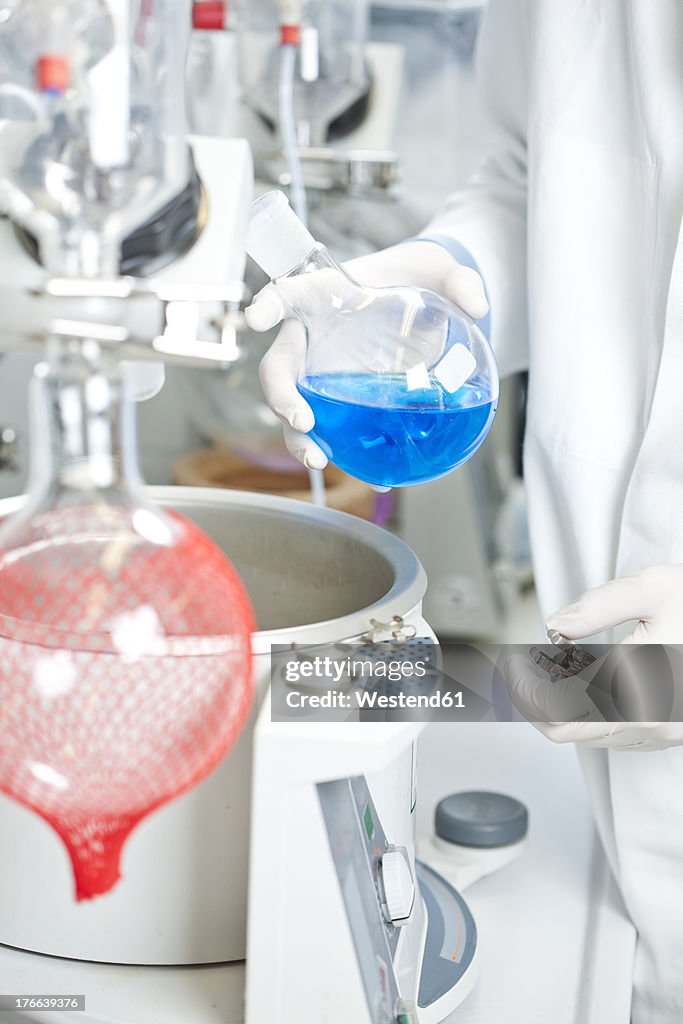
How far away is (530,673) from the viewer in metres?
0.81

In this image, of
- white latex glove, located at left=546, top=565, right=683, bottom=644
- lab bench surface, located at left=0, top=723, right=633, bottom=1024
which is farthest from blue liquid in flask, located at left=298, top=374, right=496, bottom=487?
lab bench surface, located at left=0, top=723, right=633, bottom=1024

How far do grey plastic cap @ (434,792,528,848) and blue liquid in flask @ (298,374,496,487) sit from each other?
16.1 inches

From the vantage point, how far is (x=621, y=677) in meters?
0.78

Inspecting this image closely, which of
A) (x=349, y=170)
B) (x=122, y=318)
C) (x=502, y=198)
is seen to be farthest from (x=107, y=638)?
(x=349, y=170)

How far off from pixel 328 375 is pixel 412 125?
181 cm

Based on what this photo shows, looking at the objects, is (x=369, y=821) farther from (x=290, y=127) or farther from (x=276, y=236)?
(x=290, y=127)

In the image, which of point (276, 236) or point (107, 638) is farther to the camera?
point (276, 236)

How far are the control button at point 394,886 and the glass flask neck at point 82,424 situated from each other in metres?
0.35

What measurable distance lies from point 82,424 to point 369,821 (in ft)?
1.20

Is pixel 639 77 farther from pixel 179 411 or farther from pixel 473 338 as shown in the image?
pixel 179 411

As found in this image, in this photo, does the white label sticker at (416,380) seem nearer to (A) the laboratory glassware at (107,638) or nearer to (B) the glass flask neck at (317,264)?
(B) the glass flask neck at (317,264)

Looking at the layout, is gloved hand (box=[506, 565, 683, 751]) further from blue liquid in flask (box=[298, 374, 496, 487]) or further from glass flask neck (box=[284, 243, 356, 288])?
glass flask neck (box=[284, 243, 356, 288])

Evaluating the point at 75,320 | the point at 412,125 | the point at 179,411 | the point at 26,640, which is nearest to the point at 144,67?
the point at 75,320

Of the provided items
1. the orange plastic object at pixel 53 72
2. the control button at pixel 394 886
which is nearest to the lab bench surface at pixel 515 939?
the control button at pixel 394 886
